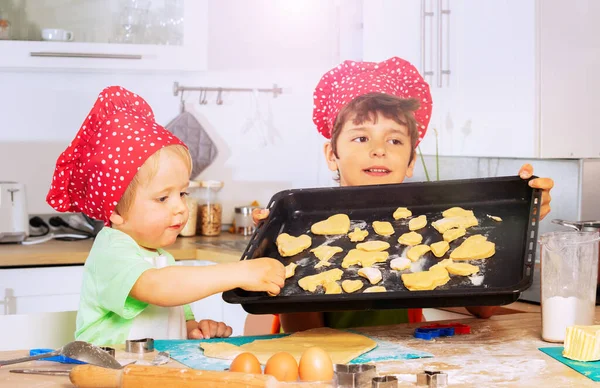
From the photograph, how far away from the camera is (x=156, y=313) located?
5.39 feet

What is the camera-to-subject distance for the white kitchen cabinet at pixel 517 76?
2.54 metres

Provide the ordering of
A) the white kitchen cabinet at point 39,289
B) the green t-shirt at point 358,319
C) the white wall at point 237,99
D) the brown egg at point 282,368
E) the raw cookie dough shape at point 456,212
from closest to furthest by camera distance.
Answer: the brown egg at point 282,368
the raw cookie dough shape at point 456,212
the green t-shirt at point 358,319
the white kitchen cabinet at point 39,289
the white wall at point 237,99

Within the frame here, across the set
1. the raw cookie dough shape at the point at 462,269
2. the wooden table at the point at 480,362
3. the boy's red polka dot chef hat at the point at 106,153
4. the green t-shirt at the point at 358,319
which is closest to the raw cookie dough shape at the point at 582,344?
the wooden table at the point at 480,362

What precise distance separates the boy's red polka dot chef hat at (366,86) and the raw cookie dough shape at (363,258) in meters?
0.73

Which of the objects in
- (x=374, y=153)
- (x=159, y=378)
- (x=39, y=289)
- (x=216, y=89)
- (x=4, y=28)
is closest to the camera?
(x=159, y=378)

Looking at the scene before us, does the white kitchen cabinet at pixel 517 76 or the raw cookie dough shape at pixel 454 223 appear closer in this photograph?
the raw cookie dough shape at pixel 454 223

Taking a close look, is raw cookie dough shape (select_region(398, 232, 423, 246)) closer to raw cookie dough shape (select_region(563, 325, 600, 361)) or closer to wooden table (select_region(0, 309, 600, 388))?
wooden table (select_region(0, 309, 600, 388))

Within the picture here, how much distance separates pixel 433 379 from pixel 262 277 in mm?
375

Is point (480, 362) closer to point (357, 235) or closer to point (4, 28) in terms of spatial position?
point (357, 235)

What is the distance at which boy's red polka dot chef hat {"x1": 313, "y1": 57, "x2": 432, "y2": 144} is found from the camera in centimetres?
227

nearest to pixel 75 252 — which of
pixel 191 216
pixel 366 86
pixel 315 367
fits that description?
pixel 191 216

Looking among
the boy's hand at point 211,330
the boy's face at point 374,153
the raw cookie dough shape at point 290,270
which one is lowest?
the boy's hand at point 211,330

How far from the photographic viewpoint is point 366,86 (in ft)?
7.36

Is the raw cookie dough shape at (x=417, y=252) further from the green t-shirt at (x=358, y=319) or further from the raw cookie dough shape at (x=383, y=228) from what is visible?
the green t-shirt at (x=358, y=319)
